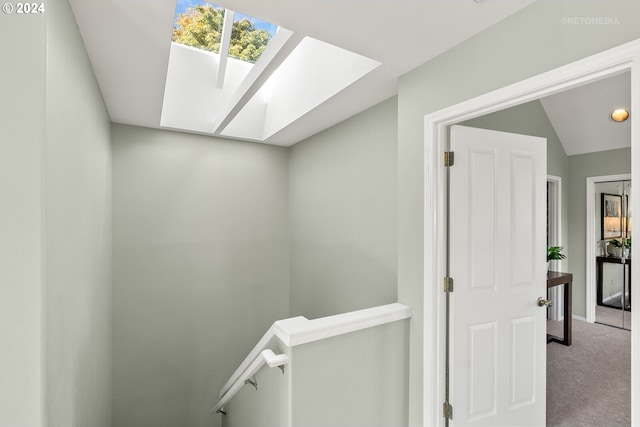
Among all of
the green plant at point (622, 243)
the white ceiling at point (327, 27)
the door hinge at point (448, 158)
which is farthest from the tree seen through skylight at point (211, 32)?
the green plant at point (622, 243)

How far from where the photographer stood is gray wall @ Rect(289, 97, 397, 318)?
2.52 meters

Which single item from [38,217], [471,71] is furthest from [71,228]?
[471,71]

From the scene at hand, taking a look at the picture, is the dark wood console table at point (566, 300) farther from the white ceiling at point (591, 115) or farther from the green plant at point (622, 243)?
the white ceiling at point (591, 115)

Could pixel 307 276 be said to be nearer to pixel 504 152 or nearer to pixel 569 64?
pixel 504 152

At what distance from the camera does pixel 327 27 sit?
1504 millimetres

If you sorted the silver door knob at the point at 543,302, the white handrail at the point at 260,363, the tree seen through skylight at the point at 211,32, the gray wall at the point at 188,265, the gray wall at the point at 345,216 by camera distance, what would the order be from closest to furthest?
1. the white handrail at the point at 260,363
2. the silver door knob at the point at 543,302
3. the tree seen through skylight at the point at 211,32
4. the gray wall at the point at 345,216
5. the gray wall at the point at 188,265

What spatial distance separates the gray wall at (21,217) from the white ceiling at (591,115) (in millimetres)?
4600

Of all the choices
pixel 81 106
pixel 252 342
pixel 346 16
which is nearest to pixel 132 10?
pixel 81 106

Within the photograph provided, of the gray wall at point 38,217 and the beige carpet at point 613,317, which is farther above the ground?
the gray wall at point 38,217

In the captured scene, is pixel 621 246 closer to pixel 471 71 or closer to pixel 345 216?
pixel 345 216

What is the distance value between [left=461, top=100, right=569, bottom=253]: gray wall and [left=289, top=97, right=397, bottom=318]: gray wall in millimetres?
753

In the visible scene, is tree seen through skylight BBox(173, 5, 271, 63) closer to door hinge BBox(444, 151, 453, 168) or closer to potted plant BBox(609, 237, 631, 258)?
door hinge BBox(444, 151, 453, 168)

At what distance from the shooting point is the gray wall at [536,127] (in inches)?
102

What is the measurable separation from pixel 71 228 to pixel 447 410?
7.41 ft
